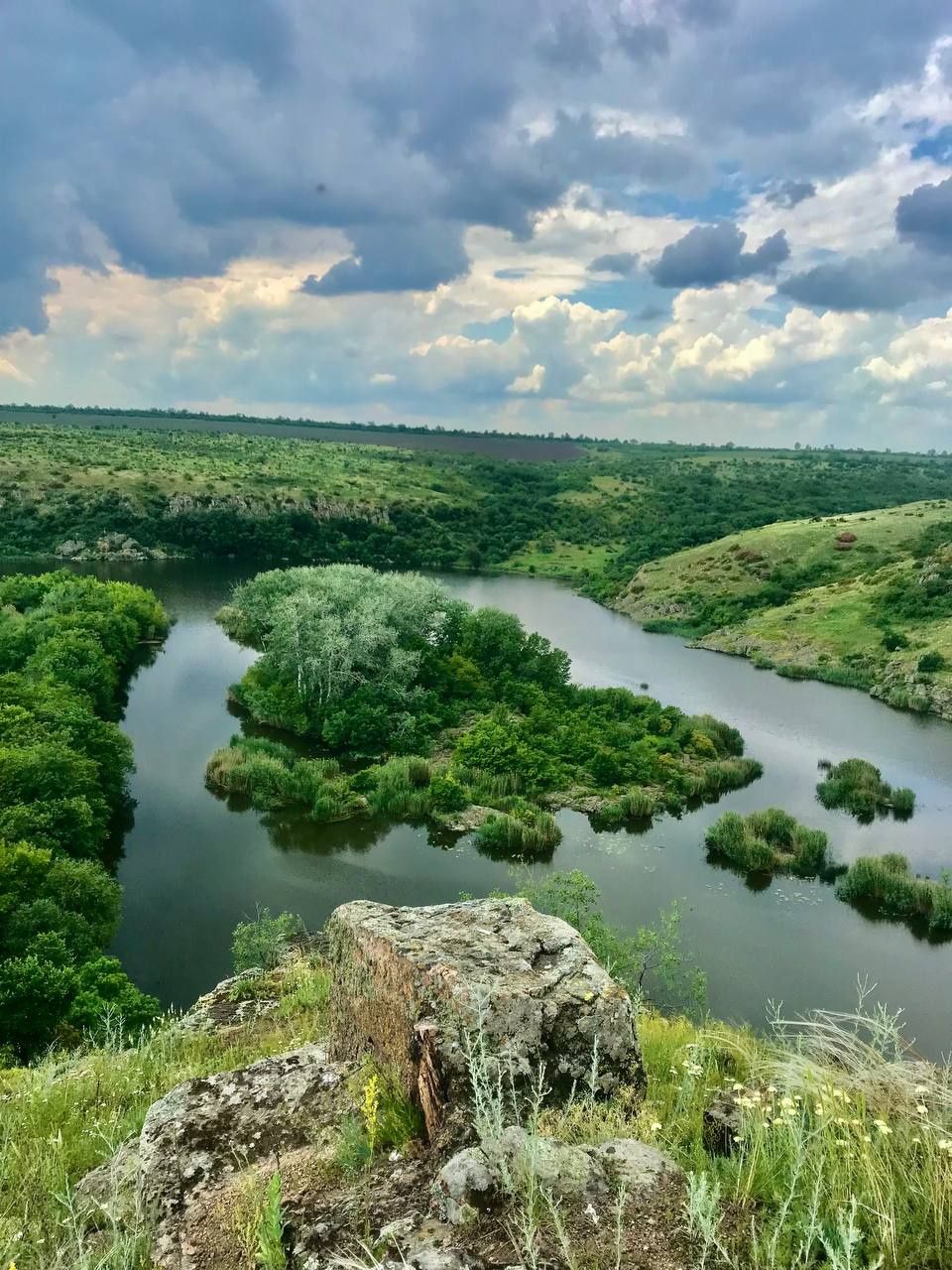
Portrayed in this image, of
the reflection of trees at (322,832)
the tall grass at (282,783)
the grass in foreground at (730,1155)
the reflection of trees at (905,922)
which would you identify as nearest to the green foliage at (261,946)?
the reflection of trees at (322,832)

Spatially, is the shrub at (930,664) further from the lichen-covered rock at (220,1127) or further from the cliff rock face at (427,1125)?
the lichen-covered rock at (220,1127)

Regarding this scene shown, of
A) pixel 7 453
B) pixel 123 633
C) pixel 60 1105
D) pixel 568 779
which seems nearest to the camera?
pixel 60 1105

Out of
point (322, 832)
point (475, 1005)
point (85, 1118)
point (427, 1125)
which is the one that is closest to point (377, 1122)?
point (427, 1125)

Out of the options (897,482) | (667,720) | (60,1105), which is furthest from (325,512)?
(897,482)

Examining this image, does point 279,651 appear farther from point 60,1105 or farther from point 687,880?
point 60,1105

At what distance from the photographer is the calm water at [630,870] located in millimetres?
21250

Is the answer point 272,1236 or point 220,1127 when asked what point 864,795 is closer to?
point 220,1127

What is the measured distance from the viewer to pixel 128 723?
39812 millimetres

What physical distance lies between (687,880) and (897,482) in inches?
7016

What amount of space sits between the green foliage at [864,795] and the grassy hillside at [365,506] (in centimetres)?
5146

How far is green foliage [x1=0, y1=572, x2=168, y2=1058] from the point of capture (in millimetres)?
14844

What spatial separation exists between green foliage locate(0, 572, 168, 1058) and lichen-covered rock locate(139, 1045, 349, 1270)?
6.09 meters

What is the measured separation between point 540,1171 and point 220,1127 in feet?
8.97

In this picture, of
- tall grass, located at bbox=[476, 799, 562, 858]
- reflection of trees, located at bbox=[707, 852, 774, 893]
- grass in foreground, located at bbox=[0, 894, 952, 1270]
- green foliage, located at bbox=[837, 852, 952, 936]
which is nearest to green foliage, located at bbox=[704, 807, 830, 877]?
reflection of trees, located at bbox=[707, 852, 774, 893]
